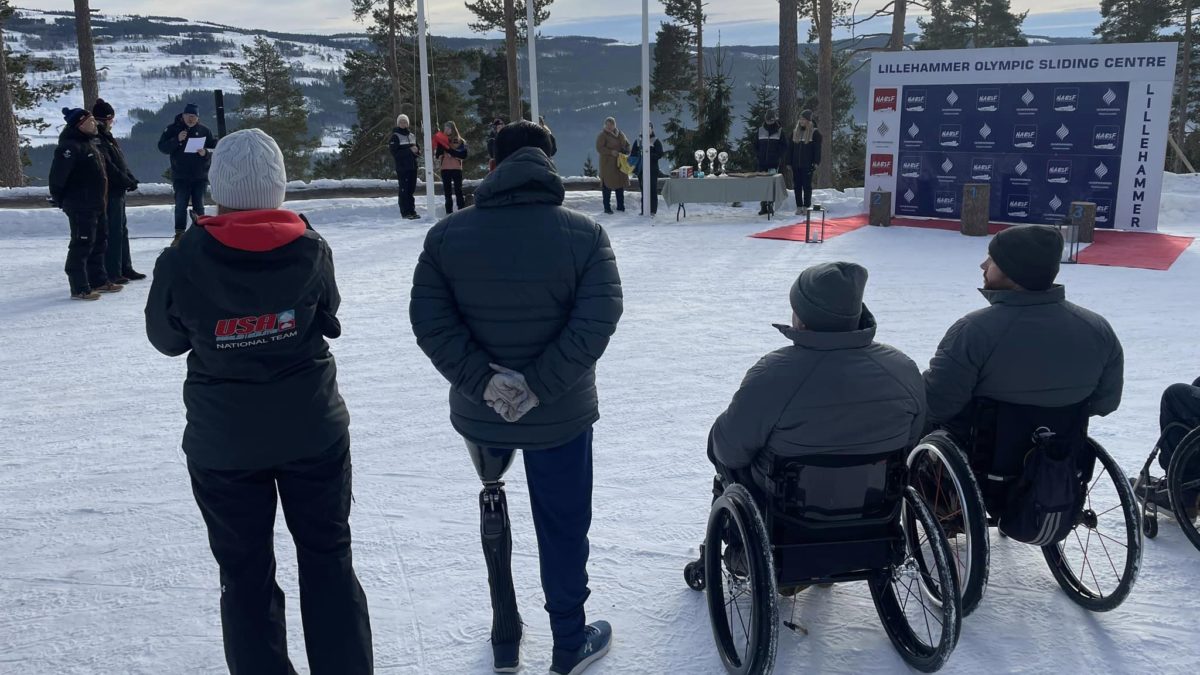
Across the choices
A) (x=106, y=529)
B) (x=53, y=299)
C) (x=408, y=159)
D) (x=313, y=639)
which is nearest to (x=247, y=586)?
(x=313, y=639)

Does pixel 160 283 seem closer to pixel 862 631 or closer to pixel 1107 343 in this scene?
pixel 862 631

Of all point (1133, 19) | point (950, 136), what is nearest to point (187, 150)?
point (950, 136)

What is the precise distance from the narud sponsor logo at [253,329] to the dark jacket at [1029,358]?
194cm

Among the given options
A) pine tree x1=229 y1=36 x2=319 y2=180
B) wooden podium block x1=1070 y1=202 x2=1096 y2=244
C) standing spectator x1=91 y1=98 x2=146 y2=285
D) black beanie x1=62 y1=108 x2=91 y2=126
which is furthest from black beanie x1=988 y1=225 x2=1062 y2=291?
pine tree x1=229 y1=36 x2=319 y2=180

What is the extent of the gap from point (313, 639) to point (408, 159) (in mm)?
11756

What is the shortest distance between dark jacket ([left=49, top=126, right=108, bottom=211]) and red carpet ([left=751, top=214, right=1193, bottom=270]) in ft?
25.2

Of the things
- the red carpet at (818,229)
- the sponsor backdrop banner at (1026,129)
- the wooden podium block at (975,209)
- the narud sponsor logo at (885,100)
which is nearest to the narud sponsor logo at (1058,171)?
the sponsor backdrop banner at (1026,129)

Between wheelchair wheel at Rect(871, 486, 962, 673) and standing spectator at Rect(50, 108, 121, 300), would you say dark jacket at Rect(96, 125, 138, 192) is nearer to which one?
standing spectator at Rect(50, 108, 121, 300)

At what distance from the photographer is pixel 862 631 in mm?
2939

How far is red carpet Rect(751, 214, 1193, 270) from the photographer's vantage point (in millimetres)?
9836

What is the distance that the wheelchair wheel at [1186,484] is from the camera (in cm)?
322

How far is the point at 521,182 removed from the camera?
8.08ft

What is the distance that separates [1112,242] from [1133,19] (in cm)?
3047

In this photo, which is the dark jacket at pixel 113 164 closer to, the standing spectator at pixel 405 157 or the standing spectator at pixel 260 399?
the standing spectator at pixel 405 157
